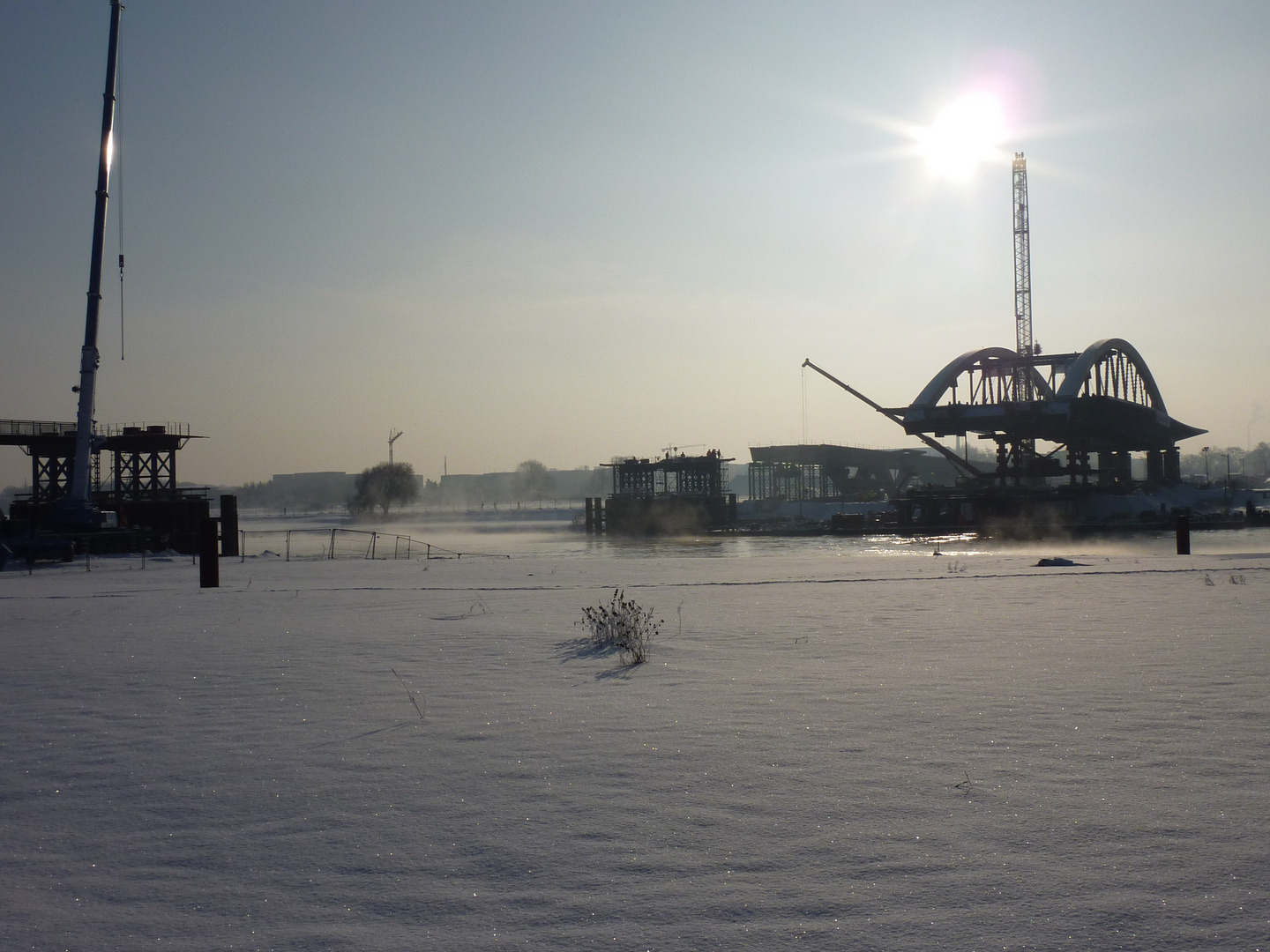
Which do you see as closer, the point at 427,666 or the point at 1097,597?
the point at 427,666

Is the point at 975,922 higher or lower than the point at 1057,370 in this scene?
lower

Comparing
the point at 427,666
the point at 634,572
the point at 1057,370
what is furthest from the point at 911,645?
the point at 1057,370

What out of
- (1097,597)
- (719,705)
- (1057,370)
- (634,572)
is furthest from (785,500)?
(719,705)

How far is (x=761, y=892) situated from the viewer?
393 cm

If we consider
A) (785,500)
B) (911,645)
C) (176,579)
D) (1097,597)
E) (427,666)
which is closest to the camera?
(427,666)

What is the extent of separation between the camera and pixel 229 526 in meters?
32.3

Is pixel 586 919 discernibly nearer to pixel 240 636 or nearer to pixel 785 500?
pixel 240 636

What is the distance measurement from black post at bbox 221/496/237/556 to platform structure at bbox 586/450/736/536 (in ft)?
200

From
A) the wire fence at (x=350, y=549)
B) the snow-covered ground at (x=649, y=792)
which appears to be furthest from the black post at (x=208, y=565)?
the snow-covered ground at (x=649, y=792)

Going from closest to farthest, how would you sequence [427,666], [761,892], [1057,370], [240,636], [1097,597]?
[761,892]
[427,666]
[240,636]
[1097,597]
[1057,370]

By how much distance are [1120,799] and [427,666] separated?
648cm

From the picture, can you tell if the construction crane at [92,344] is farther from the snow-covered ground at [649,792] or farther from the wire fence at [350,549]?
the snow-covered ground at [649,792]

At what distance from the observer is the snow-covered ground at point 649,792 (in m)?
3.76

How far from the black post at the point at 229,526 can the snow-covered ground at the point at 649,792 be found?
21.2 m
